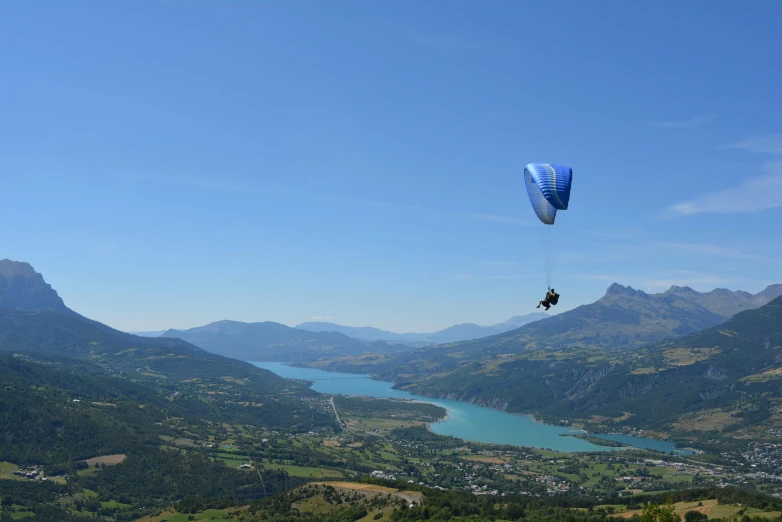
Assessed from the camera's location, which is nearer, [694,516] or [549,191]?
[549,191]

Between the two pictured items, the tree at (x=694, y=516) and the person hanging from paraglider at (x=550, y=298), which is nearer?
the person hanging from paraglider at (x=550, y=298)

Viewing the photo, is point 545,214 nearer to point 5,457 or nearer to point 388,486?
point 388,486

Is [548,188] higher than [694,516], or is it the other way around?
[548,188]

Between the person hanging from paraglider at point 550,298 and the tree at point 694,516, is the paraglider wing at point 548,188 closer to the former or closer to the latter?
the person hanging from paraglider at point 550,298

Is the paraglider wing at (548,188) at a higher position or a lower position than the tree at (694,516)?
higher

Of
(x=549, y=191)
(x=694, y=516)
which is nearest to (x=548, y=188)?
(x=549, y=191)

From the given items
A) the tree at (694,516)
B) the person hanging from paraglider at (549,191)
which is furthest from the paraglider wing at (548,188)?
the tree at (694,516)

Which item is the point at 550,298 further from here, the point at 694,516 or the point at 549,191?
the point at 694,516

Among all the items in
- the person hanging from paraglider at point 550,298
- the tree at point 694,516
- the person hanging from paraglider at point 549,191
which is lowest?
the tree at point 694,516
